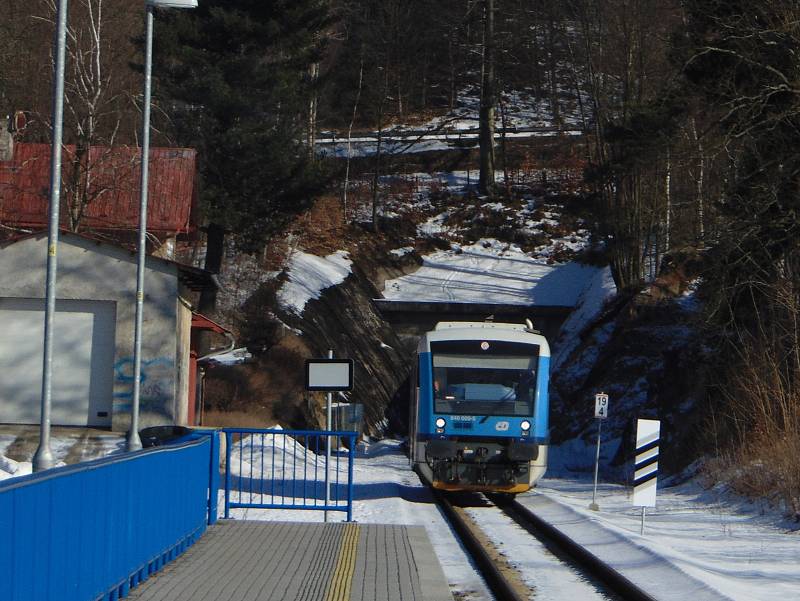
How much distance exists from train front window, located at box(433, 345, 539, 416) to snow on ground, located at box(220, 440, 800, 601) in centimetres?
189

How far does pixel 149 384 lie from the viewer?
26.6 meters

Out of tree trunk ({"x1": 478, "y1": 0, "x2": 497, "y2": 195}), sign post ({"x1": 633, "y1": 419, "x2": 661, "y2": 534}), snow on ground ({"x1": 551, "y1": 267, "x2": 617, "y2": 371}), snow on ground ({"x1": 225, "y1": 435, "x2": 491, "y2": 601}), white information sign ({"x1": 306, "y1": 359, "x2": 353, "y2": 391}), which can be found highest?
tree trunk ({"x1": 478, "y1": 0, "x2": 497, "y2": 195})

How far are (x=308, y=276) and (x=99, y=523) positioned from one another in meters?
39.8

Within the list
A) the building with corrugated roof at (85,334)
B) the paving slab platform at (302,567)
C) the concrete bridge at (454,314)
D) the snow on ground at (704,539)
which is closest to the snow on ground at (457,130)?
the concrete bridge at (454,314)

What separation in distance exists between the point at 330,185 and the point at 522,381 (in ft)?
60.1

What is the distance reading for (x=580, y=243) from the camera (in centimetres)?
6141

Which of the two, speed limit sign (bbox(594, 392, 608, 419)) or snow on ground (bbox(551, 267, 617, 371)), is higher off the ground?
snow on ground (bbox(551, 267, 617, 371))

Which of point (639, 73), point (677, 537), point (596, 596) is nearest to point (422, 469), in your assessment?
point (677, 537)

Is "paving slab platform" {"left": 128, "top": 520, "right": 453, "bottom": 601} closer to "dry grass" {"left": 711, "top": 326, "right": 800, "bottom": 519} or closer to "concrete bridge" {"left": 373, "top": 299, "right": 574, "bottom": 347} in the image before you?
"dry grass" {"left": 711, "top": 326, "right": 800, "bottom": 519}

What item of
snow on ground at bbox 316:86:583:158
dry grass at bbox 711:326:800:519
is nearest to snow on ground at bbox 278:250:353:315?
snow on ground at bbox 316:86:583:158

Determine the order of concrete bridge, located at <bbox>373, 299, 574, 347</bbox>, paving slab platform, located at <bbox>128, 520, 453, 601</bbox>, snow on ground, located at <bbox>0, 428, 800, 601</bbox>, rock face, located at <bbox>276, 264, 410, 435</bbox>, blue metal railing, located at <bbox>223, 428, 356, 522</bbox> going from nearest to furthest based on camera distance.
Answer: paving slab platform, located at <bbox>128, 520, 453, 601</bbox>
snow on ground, located at <bbox>0, 428, 800, 601</bbox>
blue metal railing, located at <bbox>223, 428, 356, 522</bbox>
rock face, located at <bbox>276, 264, 410, 435</bbox>
concrete bridge, located at <bbox>373, 299, 574, 347</bbox>

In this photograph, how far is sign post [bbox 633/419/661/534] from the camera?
54.7ft

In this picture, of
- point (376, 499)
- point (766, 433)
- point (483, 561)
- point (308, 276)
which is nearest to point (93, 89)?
point (308, 276)

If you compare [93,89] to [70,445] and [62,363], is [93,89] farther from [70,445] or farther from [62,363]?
[70,445]
